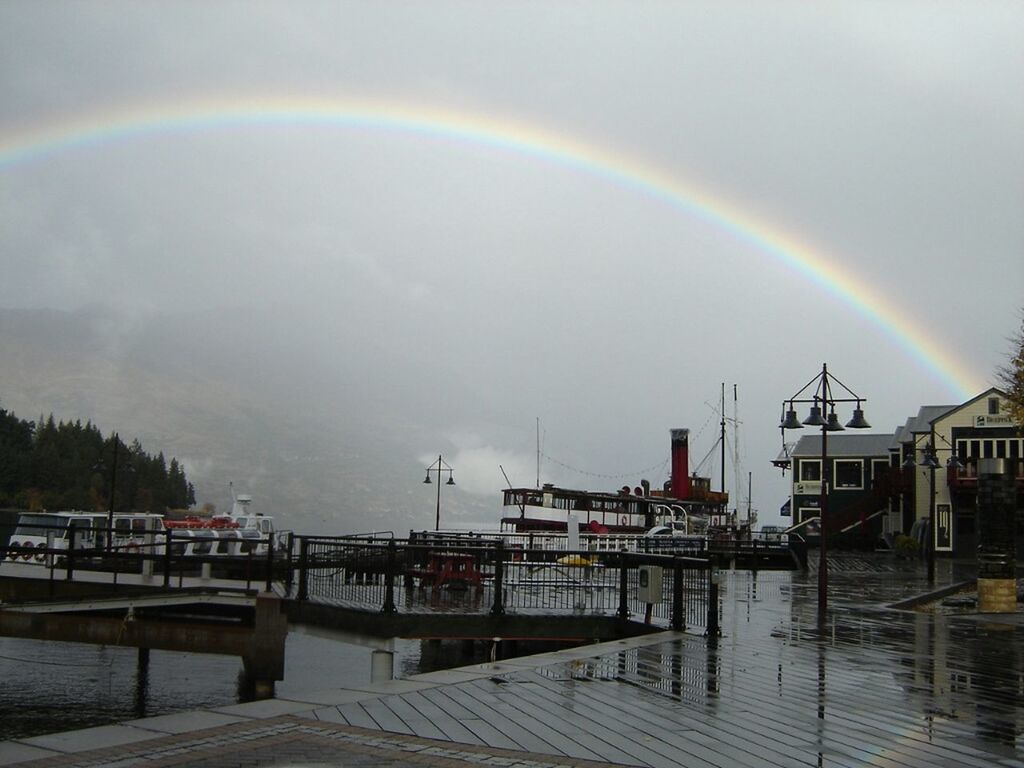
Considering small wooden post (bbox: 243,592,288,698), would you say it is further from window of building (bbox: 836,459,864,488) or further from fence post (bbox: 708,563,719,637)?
window of building (bbox: 836,459,864,488)

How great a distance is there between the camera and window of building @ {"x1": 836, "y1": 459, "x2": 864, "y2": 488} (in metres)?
72.4

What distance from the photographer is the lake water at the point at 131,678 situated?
63.2ft

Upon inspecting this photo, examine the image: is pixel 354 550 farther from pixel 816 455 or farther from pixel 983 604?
pixel 816 455

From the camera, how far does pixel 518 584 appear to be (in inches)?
778

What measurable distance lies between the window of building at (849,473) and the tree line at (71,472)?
73.2 metres

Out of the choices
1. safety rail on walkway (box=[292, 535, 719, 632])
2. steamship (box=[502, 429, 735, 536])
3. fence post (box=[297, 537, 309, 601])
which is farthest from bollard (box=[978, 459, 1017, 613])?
steamship (box=[502, 429, 735, 536])

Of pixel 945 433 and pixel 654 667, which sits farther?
pixel 945 433

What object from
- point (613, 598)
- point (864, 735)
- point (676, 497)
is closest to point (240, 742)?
point (864, 735)

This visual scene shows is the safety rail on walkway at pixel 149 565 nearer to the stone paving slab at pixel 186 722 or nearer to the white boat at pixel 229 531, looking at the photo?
the white boat at pixel 229 531

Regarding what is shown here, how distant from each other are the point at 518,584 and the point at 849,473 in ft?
193

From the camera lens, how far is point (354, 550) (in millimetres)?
19125

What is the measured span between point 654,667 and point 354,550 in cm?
838

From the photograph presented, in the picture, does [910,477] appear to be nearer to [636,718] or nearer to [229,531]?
[229,531]

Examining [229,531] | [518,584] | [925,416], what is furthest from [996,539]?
[925,416]
